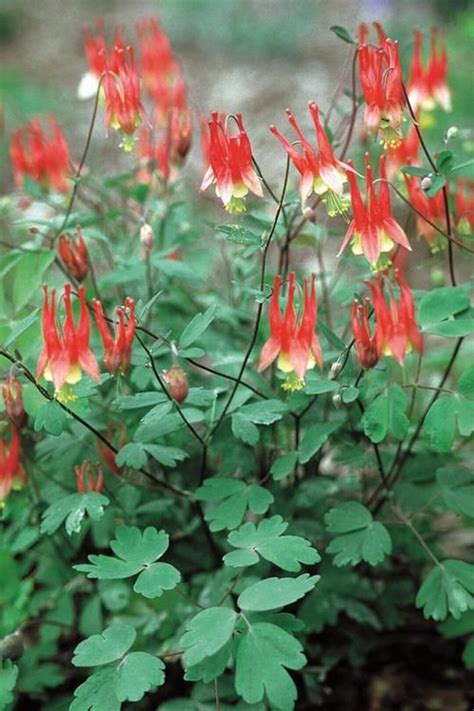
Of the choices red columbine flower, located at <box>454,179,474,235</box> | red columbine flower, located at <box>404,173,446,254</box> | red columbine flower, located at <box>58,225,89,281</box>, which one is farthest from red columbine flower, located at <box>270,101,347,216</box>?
red columbine flower, located at <box>58,225,89,281</box>

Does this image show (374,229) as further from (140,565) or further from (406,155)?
(140,565)

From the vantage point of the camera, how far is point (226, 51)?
20.3 feet

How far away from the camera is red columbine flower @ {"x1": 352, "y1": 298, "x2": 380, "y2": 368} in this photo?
137cm

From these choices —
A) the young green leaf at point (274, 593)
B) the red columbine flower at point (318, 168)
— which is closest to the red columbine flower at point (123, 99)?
the red columbine flower at point (318, 168)

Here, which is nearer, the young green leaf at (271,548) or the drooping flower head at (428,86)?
the young green leaf at (271,548)

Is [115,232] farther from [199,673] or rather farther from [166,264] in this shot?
[199,673]

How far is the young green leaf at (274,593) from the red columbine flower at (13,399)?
0.48 m

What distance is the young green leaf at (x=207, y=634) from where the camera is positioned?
125cm

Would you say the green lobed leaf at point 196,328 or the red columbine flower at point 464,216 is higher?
the red columbine flower at point 464,216

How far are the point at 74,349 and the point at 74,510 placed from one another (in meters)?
0.27

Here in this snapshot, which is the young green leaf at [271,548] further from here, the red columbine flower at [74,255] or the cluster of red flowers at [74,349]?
the red columbine flower at [74,255]

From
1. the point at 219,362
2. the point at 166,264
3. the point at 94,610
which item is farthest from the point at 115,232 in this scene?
the point at 94,610

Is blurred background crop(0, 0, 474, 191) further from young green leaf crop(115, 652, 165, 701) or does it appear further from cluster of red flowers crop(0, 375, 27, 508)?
young green leaf crop(115, 652, 165, 701)

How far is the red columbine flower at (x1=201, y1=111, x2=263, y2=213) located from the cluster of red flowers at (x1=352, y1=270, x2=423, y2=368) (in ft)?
0.80
